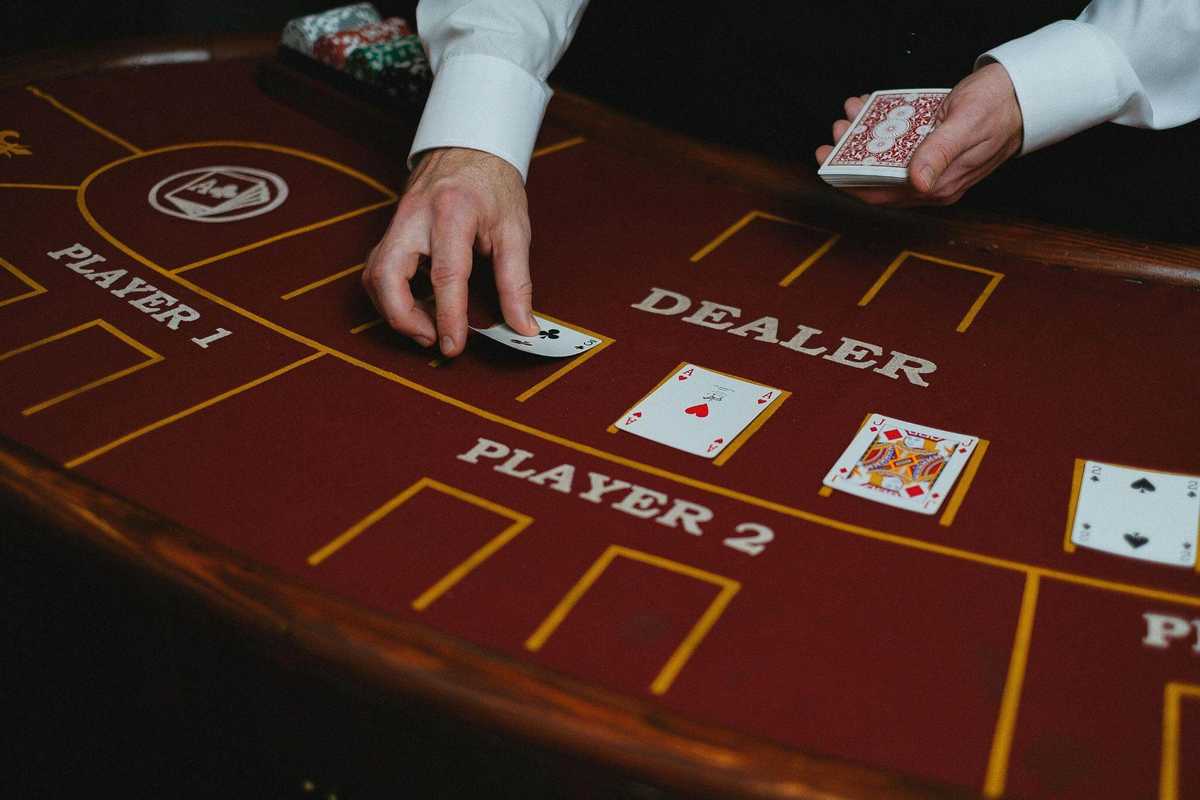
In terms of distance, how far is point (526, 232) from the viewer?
4.77 ft

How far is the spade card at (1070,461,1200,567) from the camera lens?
3.38ft

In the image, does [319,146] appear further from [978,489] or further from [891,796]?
[891,796]

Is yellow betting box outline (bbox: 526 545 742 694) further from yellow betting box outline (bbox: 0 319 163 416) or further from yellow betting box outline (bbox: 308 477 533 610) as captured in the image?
yellow betting box outline (bbox: 0 319 163 416)

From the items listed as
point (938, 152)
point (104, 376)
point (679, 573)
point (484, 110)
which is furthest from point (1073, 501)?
point (104, 376)

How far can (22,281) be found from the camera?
144 cm

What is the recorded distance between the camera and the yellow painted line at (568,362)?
1248 millimetres

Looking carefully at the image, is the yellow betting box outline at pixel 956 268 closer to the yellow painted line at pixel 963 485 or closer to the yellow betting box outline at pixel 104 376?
the yellow painted line at pixel 963 485

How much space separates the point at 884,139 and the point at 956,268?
232 millimetres

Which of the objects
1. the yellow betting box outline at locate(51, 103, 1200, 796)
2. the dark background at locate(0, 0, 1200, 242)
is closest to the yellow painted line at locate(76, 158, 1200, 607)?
the yellow betting box outline at locate(51, 103, 1200, 796)

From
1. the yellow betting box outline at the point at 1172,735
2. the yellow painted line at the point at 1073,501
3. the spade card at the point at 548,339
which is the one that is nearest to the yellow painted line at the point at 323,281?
the spade card at the point at 548,339

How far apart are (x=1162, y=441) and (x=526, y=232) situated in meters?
0.85

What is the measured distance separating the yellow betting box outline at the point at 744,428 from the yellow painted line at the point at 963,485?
23 centimetres

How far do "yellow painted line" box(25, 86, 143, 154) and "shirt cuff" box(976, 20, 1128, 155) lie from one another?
150 centimetres

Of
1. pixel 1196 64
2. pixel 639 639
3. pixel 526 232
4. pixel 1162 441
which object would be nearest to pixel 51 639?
pixel 526 232
